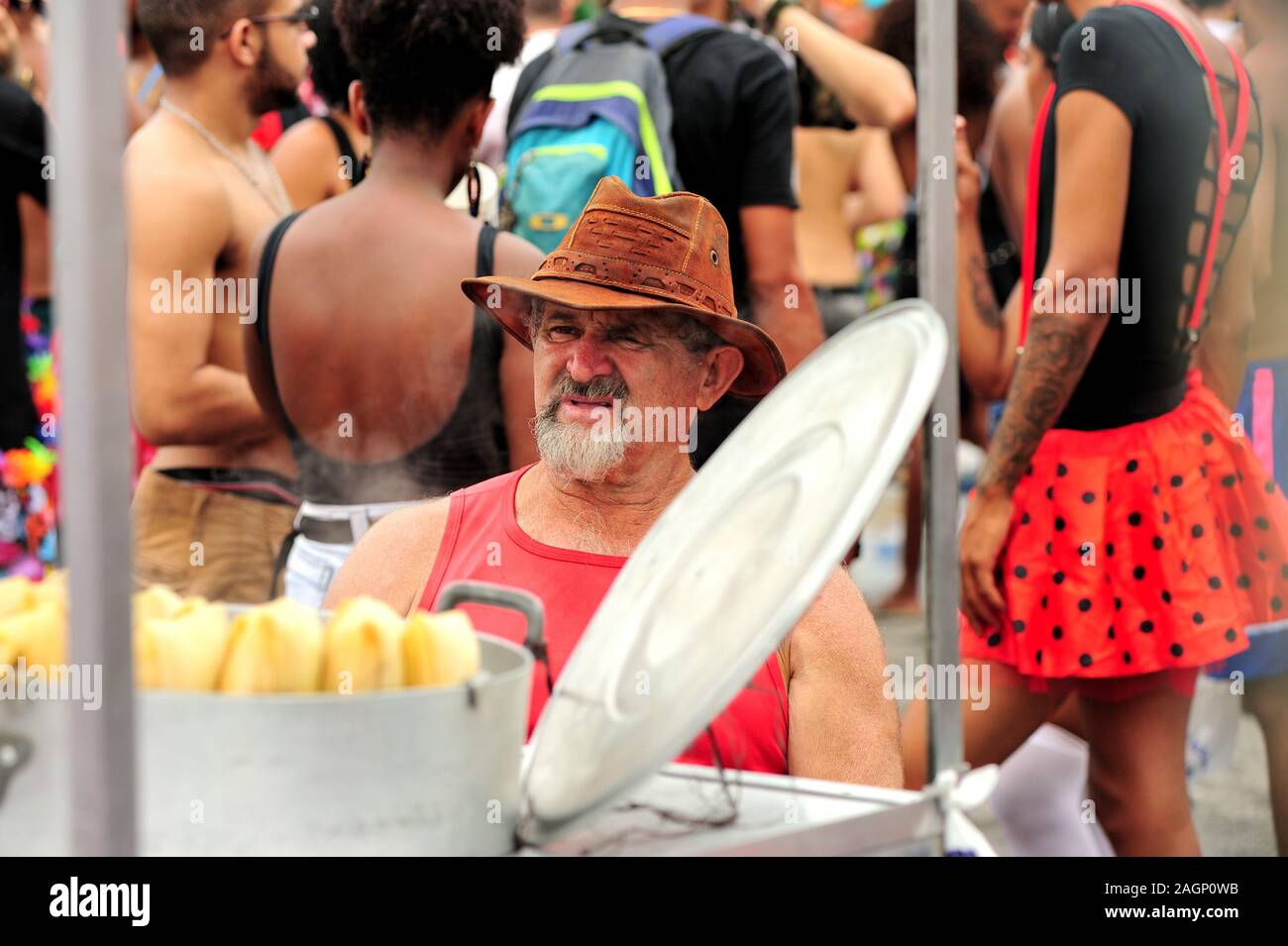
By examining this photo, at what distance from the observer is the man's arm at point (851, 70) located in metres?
3.46

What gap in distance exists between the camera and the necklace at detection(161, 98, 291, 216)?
Result: 2.69 metres

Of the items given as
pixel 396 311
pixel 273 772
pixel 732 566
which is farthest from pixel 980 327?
pixel 273 772

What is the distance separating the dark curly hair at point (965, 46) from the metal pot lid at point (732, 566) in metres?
3.00

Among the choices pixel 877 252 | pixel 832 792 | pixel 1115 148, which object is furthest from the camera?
pixel 877 252

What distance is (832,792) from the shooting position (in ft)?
4.24

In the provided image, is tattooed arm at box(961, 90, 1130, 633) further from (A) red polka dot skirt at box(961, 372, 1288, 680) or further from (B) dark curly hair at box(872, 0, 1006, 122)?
(B) dark curly hair at box(872, 0, 1006, 122)

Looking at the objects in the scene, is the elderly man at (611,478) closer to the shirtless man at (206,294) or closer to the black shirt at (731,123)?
the shirtless man at (206,294)

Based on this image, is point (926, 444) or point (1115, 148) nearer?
point (926, 444)

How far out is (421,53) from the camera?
8.31 feet

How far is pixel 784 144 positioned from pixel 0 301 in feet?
6.05

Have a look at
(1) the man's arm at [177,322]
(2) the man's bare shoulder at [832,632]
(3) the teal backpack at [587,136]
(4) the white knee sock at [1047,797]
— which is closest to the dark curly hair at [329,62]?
(3) the teal backpack at [587,136]

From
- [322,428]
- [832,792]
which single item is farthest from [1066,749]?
[832,792]

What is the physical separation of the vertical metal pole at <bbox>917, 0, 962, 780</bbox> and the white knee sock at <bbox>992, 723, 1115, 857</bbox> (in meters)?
1.53
